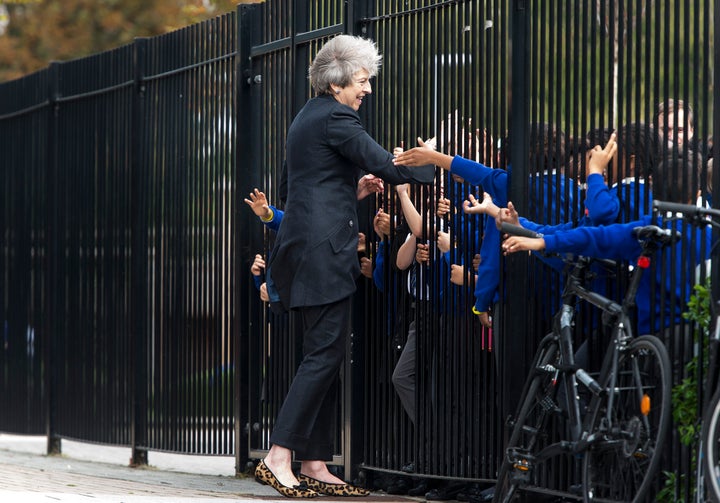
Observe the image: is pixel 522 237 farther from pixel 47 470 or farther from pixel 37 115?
pixel 37 115

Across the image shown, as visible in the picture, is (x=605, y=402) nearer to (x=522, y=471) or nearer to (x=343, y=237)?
(x=522, y=471)

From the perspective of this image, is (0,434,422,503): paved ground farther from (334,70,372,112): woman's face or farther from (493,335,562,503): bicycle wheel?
(334,70,372,112): woman's face

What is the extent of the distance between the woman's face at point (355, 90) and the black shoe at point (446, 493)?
2.05 m

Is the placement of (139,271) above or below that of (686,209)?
below

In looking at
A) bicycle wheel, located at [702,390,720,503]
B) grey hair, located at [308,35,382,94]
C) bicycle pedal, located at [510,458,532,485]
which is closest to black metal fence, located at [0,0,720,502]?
grey hair, located at [308,35,382,94]

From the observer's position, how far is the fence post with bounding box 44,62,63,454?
446 inches

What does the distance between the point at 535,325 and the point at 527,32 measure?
4.61ft

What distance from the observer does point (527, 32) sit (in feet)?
22.0

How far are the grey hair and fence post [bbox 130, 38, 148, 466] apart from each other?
3.29m

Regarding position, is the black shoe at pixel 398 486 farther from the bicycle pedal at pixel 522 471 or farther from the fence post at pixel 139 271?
the fence post at pixel 139 271

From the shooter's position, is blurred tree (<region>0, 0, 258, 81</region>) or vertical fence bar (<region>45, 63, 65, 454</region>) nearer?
vertical fence bar (<region>45, 63, 65, 454</region>)

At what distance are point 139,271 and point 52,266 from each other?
1.64m

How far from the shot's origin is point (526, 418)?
604 cm

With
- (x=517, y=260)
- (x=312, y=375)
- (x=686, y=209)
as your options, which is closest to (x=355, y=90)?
(x=517, y=260)
